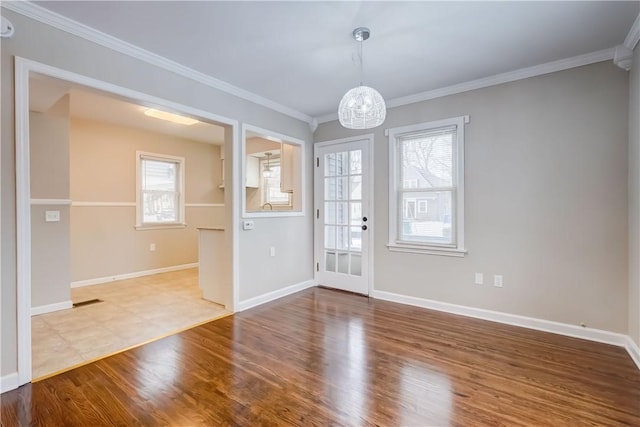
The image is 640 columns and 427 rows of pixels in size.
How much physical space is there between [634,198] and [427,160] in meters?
1.84

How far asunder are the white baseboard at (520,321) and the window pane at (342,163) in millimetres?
1786

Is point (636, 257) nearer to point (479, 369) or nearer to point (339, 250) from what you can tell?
point (479, 369)

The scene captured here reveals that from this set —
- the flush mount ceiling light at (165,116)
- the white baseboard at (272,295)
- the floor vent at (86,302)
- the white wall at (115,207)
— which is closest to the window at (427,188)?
the white baseboard at (272,295)

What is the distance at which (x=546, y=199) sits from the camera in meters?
2.98

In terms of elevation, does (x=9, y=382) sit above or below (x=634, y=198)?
below

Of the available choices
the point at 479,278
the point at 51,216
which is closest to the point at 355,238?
the point at 479,278

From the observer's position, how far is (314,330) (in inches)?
119

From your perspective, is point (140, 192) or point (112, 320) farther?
point (140, 192)

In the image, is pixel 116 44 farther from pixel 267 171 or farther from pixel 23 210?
pixel 267 171

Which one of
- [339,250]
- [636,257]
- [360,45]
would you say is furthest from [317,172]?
[636,257]

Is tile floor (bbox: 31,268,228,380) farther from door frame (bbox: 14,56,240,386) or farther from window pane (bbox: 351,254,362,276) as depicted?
window pane (bbox: 351,254,362,276)

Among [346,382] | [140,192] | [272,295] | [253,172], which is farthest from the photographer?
[253,172]

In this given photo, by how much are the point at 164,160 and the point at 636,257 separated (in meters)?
6.64

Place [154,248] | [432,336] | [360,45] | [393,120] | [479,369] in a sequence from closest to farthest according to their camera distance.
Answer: [479,369]
[360,45]
[432,336]
[393,120]
[154,248]
